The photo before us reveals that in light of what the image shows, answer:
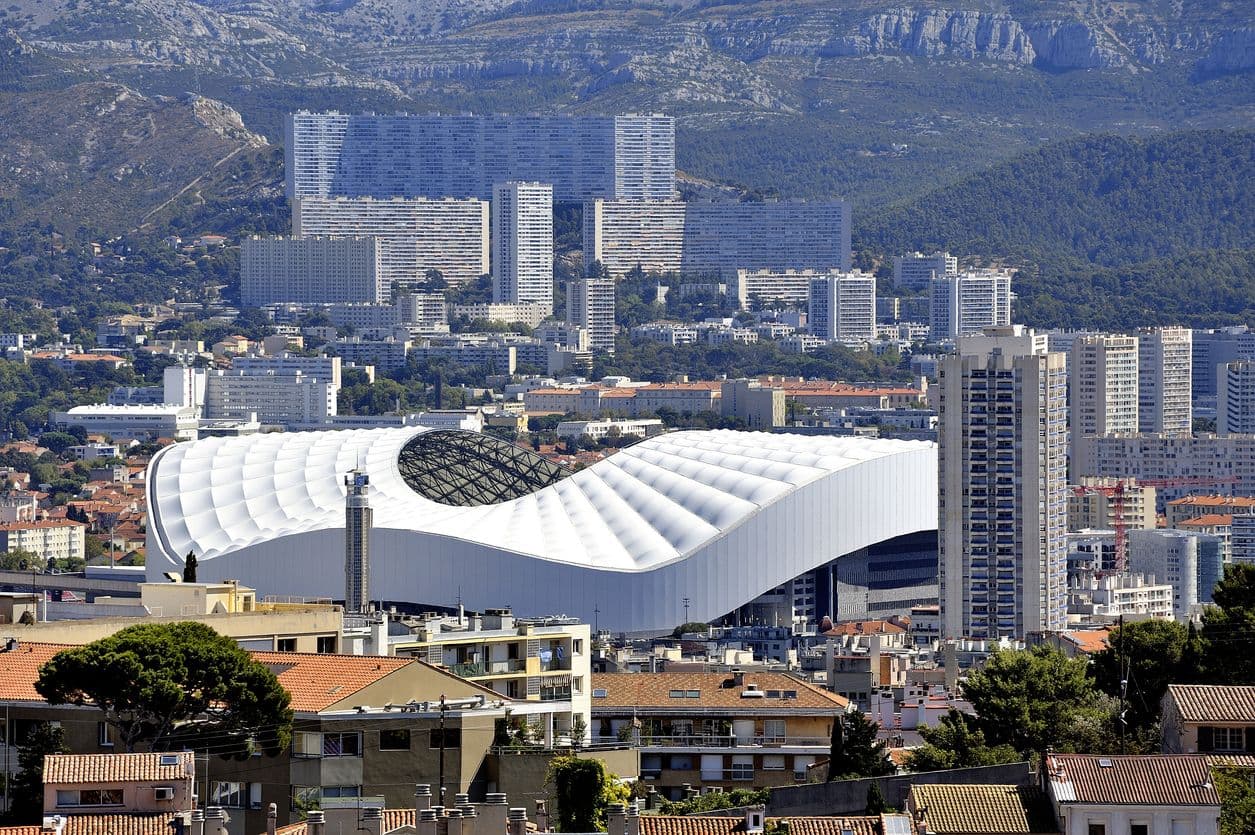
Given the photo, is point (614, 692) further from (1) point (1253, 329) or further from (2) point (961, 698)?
(1) point (1253, 329)

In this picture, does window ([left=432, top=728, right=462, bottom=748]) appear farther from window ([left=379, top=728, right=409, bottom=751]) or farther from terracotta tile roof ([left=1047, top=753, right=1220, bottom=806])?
terracotta tile roof ([left=1047, top=753, right=1220, bottom=806])

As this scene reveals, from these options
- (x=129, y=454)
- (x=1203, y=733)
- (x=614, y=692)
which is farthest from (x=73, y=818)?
(x=129, y=454)

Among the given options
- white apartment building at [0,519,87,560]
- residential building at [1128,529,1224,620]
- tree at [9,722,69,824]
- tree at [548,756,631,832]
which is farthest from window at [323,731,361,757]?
white apartment building at [0,519,87,560]

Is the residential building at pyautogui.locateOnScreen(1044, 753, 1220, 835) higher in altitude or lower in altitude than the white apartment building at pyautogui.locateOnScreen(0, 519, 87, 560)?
lower

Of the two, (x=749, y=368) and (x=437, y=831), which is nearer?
(x=437, y=831)

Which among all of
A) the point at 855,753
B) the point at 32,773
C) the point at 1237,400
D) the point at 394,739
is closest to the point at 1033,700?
the point at 855,753

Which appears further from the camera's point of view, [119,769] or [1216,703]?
[1216,703]

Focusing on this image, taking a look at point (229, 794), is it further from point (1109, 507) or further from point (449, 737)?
point (1109, 507)
